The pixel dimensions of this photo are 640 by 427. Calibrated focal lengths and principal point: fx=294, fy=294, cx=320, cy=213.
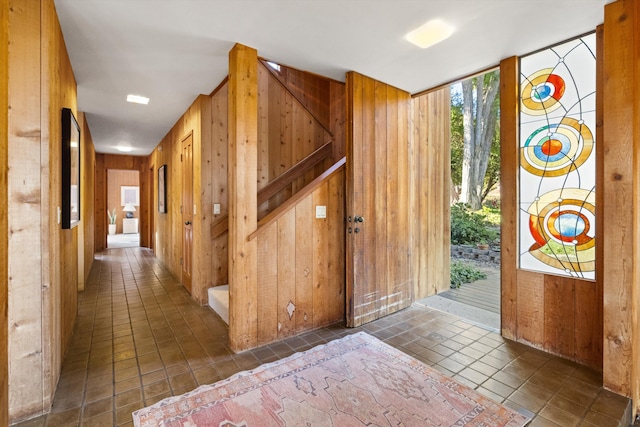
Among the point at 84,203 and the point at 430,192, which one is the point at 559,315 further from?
the point at 84,203

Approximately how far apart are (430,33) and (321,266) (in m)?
2.21

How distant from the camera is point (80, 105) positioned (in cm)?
398

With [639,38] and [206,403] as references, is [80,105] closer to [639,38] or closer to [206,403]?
[206,403]

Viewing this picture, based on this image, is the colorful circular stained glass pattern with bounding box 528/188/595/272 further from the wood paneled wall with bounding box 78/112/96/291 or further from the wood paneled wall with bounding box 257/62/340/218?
the wood paneled wall with bounding box 78/112/96/291

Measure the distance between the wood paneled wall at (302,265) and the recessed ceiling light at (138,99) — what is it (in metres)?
2.41

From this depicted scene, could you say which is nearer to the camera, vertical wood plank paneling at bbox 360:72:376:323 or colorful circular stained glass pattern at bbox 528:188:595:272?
colorful circular stained glass pattern at bbox 528:188:595:272

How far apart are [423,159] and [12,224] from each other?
397cm

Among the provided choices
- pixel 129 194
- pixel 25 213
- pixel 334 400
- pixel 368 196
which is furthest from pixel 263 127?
pixel 129 194

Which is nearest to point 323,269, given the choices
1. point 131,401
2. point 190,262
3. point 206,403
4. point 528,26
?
point 206,403

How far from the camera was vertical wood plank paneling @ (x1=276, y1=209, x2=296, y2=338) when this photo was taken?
8.82 ft

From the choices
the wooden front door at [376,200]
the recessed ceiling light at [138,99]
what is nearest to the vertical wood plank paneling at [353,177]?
the wooden front door at [376,200]

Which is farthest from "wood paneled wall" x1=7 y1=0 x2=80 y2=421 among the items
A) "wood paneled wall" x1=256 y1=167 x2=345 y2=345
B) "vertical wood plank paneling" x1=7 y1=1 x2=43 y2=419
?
"wood paneled wall" x1=256 y1=167 x2=345 y2=345

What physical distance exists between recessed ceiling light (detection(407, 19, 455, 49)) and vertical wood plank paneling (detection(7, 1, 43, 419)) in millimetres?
2459

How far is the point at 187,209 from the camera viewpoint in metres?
4.21
